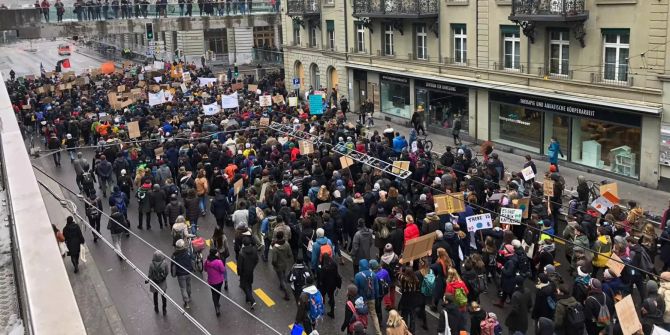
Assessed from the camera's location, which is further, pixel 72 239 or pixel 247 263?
pixel 72 239

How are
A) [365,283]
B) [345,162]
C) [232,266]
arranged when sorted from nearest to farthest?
[365,283] < [232,266] < [345,162]

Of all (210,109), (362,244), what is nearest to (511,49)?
(210,109)

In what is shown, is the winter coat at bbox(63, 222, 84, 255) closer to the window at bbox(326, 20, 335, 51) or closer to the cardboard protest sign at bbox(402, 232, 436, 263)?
the cardboard protest sign at bbox(402, 232, 436, 263)

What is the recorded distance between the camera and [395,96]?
35281 millimetres

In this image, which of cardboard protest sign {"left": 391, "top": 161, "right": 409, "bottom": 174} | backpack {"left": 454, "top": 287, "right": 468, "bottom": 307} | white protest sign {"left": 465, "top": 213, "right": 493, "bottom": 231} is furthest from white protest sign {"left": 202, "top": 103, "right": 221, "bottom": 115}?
backpack {"left": 454, "top": 287, "right": 468, "bottom": 307}

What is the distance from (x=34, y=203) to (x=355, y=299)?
8.45m

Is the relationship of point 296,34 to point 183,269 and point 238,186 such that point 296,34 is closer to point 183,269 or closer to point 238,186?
point 238,186

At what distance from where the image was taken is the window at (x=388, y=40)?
34.5 meters

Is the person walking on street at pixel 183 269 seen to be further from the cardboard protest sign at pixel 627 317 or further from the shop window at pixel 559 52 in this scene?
the shop window at pixel 559 52

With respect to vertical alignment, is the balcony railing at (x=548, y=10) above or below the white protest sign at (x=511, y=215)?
above

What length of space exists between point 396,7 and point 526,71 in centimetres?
865

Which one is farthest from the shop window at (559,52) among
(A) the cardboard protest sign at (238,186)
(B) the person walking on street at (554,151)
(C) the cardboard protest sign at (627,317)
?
(C) the cardboard protest sign at (627,317)

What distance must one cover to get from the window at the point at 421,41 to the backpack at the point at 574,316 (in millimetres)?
23022

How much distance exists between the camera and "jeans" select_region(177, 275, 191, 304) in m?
13.6
